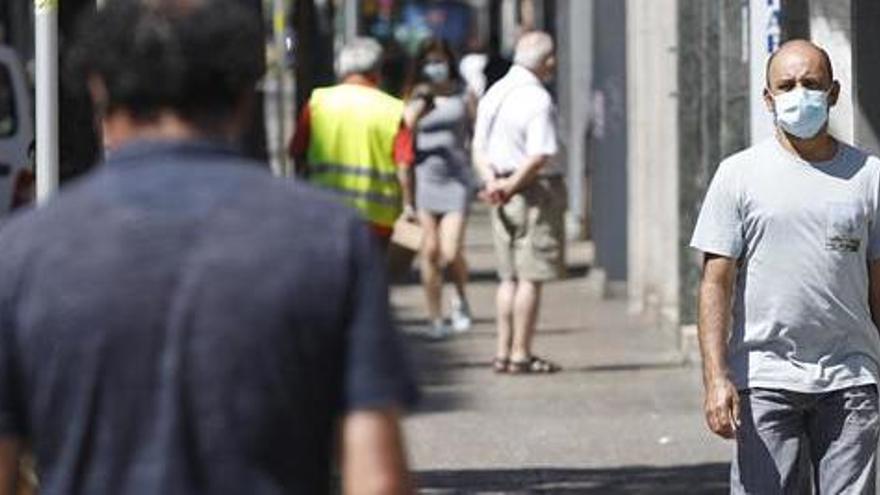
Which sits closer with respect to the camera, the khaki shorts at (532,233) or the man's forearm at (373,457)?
the man's forearm at (373,457)

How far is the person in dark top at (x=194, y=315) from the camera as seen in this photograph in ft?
13.5

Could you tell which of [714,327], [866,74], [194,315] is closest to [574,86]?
[866,74]

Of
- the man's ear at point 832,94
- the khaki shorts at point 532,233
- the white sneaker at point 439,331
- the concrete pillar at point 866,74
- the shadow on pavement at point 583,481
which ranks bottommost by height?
the white sneaker at point 439,331

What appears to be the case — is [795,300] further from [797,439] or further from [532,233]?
[532,233]

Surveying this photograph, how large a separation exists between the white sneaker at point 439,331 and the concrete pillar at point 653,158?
124 cm

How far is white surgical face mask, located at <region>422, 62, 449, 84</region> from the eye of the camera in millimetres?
18359

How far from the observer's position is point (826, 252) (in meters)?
7.66

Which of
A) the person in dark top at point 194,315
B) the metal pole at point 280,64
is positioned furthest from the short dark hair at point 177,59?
the metal pole at point 280,64

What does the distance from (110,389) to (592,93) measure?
17.2m

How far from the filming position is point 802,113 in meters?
7.71

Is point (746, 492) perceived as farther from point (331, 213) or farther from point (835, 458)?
point (331, 213)

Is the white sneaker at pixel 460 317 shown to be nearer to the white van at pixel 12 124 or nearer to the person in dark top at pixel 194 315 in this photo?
the white van at pixel 12 124

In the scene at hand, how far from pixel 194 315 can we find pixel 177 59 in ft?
1.21

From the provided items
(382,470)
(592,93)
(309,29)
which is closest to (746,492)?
(382,470)
